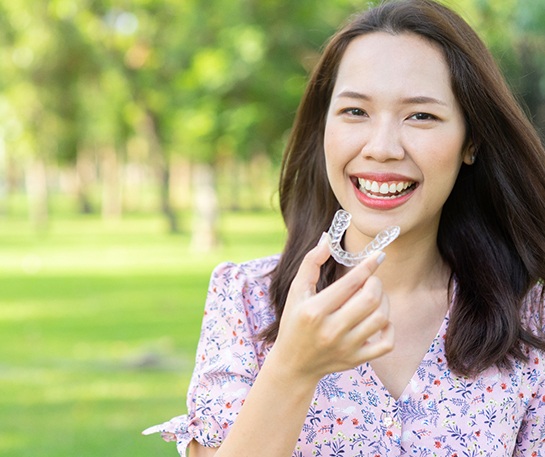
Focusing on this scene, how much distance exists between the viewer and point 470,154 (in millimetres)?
2492

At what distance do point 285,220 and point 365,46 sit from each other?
0.64 meters

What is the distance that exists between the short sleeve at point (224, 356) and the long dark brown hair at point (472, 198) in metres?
0.05

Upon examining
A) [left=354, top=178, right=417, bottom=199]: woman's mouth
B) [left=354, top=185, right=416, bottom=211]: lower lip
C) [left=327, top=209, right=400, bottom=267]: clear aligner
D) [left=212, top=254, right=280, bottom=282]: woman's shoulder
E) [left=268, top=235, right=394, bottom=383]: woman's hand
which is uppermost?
[left=354, top=178, right=417, bottom=199]: woman's mouth

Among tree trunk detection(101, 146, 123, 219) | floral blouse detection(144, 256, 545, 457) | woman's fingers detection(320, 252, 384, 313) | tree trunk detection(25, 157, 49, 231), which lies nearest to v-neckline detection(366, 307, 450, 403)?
floral blouse detection(144, 256, 545, 457)

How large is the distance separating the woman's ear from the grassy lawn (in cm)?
80

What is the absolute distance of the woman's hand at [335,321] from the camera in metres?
1.66

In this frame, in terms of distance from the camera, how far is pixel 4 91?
27.0 m

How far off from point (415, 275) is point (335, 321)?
2.88 feet

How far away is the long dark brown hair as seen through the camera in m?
2.33

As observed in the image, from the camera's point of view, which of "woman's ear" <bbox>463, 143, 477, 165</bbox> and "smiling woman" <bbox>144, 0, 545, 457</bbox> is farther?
"woman's ear" <bbox>463, 143, 477, 165</bbox>

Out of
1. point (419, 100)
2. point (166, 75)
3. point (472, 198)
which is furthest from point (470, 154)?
point (166, 75)

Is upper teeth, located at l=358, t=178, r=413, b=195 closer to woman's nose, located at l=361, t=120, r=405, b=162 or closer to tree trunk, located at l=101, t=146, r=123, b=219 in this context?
woman's nose, located at l=361, t=120, r=405, b=162

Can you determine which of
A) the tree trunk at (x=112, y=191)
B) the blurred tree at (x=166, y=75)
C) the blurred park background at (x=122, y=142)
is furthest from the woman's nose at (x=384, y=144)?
the tree trunk at (x=112, y=191)

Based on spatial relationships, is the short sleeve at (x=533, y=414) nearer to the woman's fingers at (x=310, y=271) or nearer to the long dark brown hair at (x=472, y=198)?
the long dark brown hair at (x=472, y=198)
